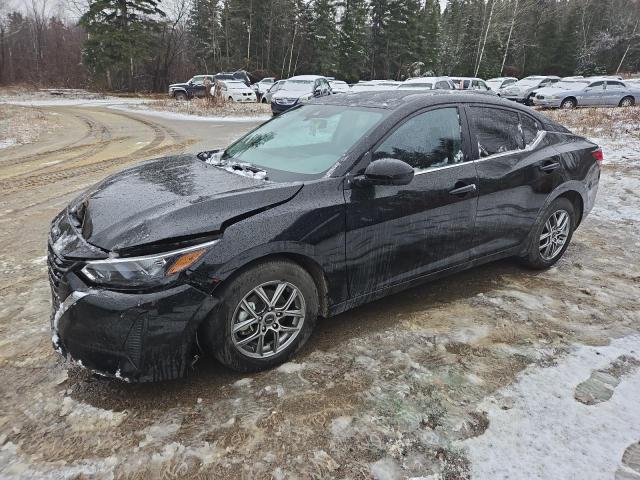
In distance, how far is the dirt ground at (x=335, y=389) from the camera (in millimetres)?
2170

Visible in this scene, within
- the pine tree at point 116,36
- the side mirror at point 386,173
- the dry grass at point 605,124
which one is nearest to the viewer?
the side mirror at point 386,173

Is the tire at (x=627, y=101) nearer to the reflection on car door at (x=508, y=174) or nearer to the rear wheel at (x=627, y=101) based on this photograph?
the rear wheel at (x=627, y=101)

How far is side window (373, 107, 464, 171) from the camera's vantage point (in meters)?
3.20

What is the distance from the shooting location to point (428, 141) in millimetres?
3402

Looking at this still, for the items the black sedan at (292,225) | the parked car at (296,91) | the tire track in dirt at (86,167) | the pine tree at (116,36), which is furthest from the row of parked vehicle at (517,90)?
the pine tree at (116,36)

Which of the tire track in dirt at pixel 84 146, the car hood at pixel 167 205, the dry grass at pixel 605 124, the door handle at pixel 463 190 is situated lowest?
the tire track in dirt at pixel 84 146

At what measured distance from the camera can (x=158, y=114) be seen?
2123 centimetres

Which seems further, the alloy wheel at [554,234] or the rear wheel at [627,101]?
the rear wheel at [627,101]

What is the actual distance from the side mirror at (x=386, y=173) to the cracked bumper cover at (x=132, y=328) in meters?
1.25

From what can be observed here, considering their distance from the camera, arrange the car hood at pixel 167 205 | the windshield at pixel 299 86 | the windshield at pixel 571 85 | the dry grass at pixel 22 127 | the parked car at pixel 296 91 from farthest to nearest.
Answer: the windshield at pixel 571 85 → the windshield at pixel 299 86 → the parked car at pixel 296 91 → the dry grass at pixel 22 127 → the car hood at pixel 167 205

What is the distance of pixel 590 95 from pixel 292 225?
958 inches

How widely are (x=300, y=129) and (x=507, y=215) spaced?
1879mm

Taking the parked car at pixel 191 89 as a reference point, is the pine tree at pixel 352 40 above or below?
above

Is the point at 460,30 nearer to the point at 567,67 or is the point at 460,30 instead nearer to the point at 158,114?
the point at 567,67
